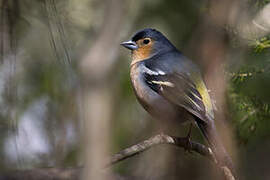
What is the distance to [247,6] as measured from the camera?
409 centimetres

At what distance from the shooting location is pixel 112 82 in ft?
6.01

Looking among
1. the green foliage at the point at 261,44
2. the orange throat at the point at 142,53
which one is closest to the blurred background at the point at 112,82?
the green foliage at the point at 261,44

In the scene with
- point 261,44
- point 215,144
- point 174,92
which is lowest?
point 215,144

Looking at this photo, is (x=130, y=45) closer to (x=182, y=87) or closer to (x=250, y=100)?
(x=182, y=87)

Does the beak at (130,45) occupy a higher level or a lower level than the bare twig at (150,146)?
higher

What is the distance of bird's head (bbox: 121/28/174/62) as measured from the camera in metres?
5.29

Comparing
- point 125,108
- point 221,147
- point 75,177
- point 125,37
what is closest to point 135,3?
point 125,37

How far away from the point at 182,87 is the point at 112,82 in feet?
8.69

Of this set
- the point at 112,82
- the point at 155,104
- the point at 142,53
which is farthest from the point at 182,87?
the point at 112,82

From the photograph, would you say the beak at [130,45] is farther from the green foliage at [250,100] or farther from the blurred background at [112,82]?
the green foliage at [250,100]

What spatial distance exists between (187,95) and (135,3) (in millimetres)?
2281

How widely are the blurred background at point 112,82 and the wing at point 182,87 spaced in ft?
0.54

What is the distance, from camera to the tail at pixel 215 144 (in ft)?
11.7

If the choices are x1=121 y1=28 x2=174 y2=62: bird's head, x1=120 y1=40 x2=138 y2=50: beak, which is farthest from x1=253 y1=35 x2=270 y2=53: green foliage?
x1=120 y1=40 x2=138 y2=50: beak
